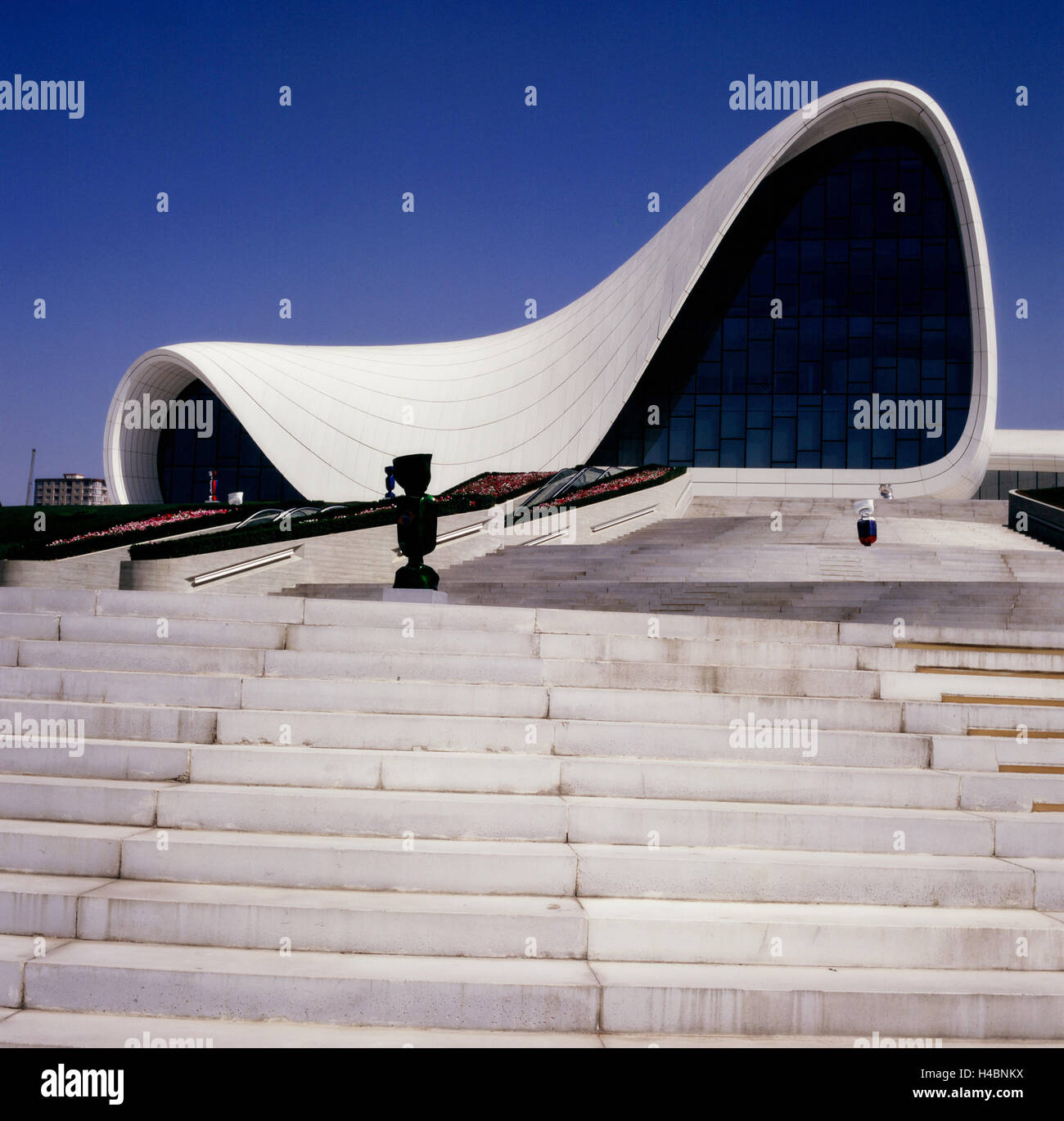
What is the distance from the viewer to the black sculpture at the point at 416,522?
8912mm

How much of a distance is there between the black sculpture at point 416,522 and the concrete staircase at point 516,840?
7.61ft

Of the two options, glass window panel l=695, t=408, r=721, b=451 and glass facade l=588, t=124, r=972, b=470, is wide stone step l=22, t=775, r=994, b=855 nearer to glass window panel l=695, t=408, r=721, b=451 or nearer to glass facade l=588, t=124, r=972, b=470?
glass facade l=588, t=124, r=972, b=470

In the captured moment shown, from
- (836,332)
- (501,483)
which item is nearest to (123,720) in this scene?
(501,483)

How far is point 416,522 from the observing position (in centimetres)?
889

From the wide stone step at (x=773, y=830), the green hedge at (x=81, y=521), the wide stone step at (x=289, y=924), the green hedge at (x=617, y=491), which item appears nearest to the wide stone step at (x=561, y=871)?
the wide stone step at (x=773, y=830)

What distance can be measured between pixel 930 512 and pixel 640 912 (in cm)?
2196

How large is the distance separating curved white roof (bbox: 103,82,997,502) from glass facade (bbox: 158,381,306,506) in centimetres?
185

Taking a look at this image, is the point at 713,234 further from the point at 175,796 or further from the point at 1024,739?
the point at 175,796

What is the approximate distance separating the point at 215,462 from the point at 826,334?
20650 millimetres

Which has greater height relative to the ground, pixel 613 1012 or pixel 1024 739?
pixel 1024 739

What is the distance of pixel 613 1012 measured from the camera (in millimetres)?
3750

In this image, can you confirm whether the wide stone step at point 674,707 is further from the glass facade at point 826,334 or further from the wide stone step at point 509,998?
the glass facade at point 826,334

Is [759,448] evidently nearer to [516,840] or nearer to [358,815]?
[516,840]

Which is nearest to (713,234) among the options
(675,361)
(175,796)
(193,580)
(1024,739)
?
(675,361)
